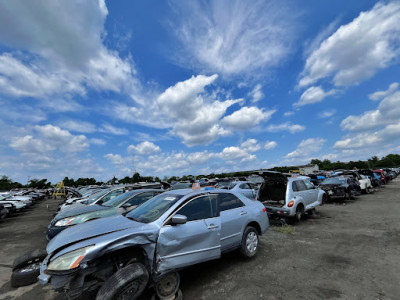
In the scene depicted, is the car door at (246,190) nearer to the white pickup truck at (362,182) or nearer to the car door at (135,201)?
the car door at (135,201)

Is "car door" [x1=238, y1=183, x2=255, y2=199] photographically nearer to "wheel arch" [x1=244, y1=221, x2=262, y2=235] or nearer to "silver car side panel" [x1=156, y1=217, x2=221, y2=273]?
"wheel arch" [x1=244, y1=221, x2=262, y2=235]

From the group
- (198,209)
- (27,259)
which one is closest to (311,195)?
(198,209)

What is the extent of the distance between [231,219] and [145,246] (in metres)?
1.86

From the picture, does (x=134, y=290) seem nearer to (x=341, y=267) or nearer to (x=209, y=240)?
(x=209, y=240)

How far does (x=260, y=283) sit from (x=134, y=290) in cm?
213

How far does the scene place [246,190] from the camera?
452 inches

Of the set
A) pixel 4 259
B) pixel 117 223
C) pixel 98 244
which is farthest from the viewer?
pixel 4 259

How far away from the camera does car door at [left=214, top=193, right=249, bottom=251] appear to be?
12.8 ft

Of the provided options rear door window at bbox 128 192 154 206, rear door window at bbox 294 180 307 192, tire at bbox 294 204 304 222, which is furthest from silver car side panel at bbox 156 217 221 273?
Result: rear door window at bbox 294 180 307 192

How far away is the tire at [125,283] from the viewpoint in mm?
2402

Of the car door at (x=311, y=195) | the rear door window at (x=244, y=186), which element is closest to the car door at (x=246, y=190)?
the rear door window at (x=244, y=186)

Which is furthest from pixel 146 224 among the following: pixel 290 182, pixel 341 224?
pixel 341 224

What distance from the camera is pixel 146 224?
10.2 feet

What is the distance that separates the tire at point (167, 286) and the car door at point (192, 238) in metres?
0.20
